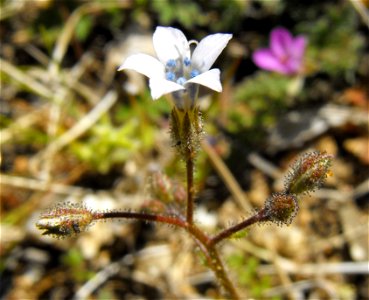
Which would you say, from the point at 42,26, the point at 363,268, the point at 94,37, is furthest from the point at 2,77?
the point at 363,268

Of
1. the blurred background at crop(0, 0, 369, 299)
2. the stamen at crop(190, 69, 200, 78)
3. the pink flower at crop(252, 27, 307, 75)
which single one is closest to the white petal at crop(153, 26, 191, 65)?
the stamen at crop(190, 69, 200, 78)

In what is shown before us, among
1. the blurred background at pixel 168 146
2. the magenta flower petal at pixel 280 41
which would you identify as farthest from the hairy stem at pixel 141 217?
the magenta flower petal at pixel 280 41

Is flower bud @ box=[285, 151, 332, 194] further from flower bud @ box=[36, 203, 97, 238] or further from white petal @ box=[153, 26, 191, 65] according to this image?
flower bud @ box=[36, 203, 97, 238]

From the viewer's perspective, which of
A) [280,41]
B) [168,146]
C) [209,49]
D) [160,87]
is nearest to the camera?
[160,87]

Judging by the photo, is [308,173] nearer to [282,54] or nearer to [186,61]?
[186,61]

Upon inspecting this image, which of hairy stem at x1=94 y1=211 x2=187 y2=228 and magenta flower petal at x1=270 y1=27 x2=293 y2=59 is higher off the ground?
magenta flower petal at x1=270 y1=27 x2=293 y2=59

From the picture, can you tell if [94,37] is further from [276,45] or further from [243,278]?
[243,278]

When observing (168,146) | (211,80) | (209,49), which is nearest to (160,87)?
(211,80)
